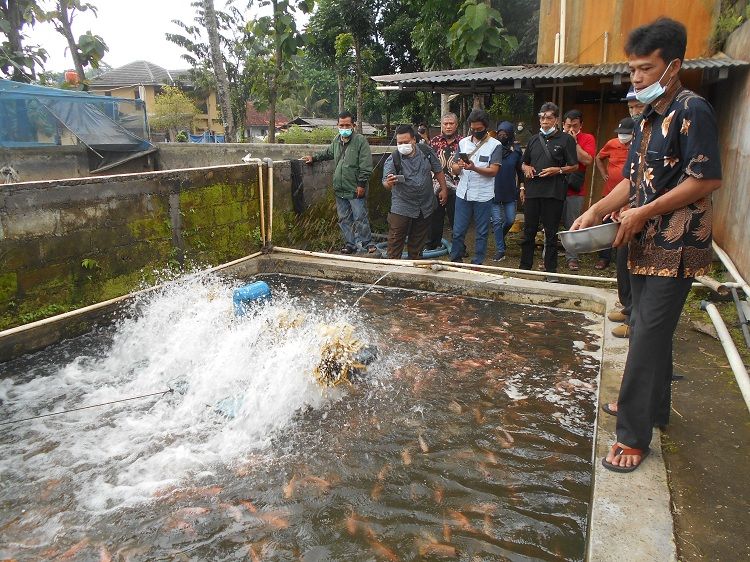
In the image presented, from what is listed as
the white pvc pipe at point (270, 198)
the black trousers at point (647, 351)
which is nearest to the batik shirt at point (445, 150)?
the white pvc pipe at point (270, 198)

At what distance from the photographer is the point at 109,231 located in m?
6.52

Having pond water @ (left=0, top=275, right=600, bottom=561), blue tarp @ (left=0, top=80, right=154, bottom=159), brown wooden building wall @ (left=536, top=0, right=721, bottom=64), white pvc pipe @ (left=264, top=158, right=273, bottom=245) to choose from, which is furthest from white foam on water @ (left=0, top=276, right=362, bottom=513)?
blue tarp @ (left=0, top=80, right=154, bottom=159)

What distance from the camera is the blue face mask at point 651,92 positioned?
284cm

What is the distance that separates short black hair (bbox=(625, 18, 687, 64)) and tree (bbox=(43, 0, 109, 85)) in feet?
65.5

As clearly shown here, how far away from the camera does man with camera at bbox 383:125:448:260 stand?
7.70 m

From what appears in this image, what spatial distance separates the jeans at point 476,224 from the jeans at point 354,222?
5.42 feet

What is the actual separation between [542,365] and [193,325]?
3.61 metres

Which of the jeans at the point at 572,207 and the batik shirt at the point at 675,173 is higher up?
the batik shirt at the point at 675,173

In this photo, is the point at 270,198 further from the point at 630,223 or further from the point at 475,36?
the point at 475,36

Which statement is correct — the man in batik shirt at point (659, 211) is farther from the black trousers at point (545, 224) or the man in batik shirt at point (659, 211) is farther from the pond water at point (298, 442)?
the black trousers at point (545, 224)

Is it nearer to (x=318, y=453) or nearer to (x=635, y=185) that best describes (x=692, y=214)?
(x=635, y=185)

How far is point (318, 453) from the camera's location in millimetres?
3828

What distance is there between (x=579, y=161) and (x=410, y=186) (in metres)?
2.36

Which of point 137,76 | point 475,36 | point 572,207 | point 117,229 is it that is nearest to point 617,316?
point 572,207
